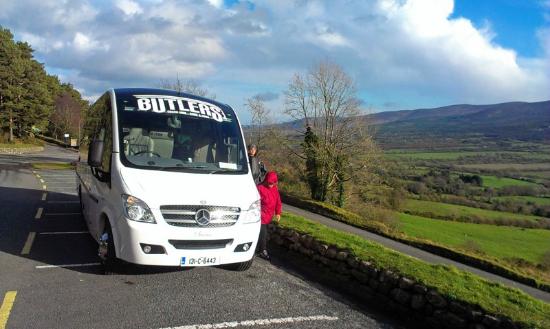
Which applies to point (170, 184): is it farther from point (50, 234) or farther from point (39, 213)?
point (39, 213)

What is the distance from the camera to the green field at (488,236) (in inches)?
1861

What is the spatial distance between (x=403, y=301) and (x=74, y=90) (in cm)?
11226

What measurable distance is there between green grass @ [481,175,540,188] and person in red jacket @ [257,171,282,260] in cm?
8547

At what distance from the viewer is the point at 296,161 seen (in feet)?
151

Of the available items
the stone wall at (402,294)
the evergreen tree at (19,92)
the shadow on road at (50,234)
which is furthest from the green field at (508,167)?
the stone wall at (402,294)

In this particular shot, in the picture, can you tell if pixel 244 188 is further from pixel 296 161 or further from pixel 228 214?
pixel 296 161

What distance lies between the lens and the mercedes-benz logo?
6.02 meters

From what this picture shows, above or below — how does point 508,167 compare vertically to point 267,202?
below

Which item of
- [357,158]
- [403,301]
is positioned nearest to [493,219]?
[357,158]

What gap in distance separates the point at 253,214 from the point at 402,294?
89.6 inches

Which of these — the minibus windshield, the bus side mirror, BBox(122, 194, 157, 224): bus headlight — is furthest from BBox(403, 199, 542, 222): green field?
BBox(122, 194, 157, 224): bus headlight

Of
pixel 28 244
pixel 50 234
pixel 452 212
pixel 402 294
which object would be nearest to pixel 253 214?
pixel 402 294

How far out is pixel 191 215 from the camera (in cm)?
601

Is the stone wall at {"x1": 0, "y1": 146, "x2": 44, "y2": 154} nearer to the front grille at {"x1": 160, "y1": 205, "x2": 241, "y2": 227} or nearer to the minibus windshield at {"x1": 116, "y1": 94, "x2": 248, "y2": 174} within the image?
the minibus windshield at {"x1": 116, "y1": 94, "x2": 248, "y2": 174}
